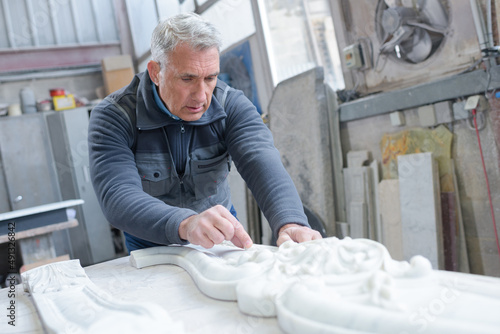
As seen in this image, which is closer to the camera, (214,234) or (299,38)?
(214,234)

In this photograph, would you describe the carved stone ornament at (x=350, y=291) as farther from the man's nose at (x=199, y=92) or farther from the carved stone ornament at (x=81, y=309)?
the man's nose at (x=199, y=92)

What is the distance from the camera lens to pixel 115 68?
693cm

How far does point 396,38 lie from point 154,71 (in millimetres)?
1746

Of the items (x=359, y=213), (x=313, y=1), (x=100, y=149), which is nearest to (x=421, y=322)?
(x=100, y=149)

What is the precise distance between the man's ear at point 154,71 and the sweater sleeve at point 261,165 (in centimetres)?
35

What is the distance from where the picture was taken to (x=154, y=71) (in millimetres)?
1881

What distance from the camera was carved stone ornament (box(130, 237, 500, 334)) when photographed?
773mm

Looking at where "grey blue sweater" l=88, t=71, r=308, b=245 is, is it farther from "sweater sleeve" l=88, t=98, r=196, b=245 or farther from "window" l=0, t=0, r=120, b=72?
"window" l=0, t=0, r=120, b=72

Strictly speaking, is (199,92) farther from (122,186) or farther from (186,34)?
(122,186)

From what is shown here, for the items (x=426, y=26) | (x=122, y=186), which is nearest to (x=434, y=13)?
(x=426, y=26)

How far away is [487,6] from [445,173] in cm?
102

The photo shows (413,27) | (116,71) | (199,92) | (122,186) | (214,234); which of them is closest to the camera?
(214,234)

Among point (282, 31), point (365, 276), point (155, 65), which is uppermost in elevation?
point (282, 31)

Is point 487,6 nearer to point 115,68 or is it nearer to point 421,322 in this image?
point 421,322
